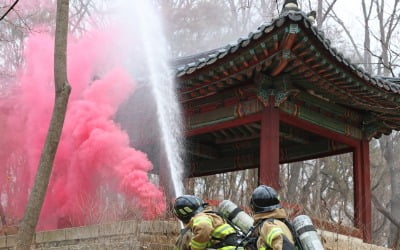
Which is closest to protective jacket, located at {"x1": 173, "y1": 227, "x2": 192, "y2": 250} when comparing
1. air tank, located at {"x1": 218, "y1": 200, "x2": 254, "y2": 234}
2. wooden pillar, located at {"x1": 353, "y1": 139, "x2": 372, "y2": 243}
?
air tank, located at {"x1": 218, "y1": 200, "x2": 254, "y2": 234}

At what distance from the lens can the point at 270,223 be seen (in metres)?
5.52

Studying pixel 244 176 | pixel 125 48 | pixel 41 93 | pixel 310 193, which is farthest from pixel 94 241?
pixel 310 193

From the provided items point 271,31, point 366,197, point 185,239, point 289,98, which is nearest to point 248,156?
point 366,197

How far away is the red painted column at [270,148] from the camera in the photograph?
36.1 ft

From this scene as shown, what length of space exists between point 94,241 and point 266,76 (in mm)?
4405

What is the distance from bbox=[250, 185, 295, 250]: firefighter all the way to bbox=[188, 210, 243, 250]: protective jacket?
0.51 m

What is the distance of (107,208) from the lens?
10.1 metres

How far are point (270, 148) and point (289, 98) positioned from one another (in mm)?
1205

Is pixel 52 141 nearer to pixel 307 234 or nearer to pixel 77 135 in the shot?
pixel 307 234

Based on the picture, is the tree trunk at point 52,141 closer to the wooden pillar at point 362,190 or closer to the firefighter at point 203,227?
the firefighter at point 203,227

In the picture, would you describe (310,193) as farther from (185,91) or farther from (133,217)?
(133,217)

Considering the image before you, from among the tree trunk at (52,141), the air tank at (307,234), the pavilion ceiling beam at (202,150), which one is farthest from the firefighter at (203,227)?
the pavilion ceiling beam at (202,150)

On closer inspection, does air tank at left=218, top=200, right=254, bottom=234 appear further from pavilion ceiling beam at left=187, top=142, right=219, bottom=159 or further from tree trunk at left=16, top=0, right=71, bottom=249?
pavilion ceiling beam at left=187, top=142, right=219, bottom=159

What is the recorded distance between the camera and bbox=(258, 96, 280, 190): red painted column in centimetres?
1102
